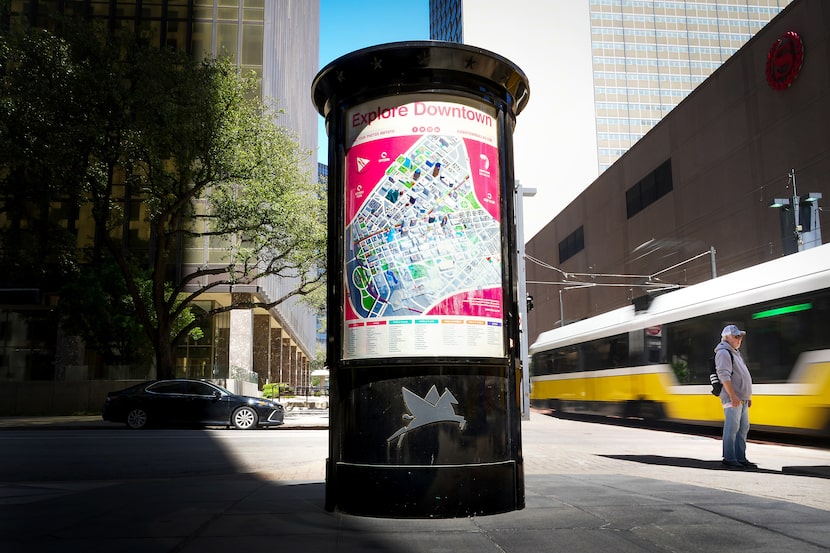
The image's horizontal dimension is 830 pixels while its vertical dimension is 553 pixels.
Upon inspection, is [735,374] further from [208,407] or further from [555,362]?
[555,362]

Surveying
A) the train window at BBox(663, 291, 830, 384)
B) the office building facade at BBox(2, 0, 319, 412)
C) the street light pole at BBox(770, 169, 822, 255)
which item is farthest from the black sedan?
the street light pole at BBox(770, 169, 822, 255)

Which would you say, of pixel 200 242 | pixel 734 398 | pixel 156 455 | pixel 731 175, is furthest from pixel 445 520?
pixel 731 175

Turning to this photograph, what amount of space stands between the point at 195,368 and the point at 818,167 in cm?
2565

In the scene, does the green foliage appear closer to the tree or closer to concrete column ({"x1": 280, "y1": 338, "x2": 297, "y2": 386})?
the tree

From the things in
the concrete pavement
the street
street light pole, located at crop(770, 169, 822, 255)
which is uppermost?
street light pole, located at crop(770, 169, 822, 255)

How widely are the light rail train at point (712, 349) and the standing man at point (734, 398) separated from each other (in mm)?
3545

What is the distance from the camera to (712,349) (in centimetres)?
1573

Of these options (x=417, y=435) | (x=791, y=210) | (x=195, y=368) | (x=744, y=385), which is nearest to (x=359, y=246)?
(x=417, y=435)

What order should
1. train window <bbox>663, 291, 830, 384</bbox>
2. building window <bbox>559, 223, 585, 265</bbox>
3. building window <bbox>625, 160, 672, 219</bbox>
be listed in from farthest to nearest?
1. building window <bbox>559, 223, 585, 265</bbox>
2. building window <bbox>625, 160, 672, 219</bbox>
3. train window <bbox>663, 291, 830, 384</bbox>

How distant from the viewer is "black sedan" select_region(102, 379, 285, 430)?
19438 millimetres

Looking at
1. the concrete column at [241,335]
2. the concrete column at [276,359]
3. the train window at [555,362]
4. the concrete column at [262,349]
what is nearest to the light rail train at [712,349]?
the train window at [555,362]

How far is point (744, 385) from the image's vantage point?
30.3 ft

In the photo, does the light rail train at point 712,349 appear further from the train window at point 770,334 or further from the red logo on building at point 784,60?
the red logo on building at point 784,60

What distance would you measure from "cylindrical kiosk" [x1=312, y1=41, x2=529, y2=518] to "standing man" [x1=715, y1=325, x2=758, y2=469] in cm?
436
